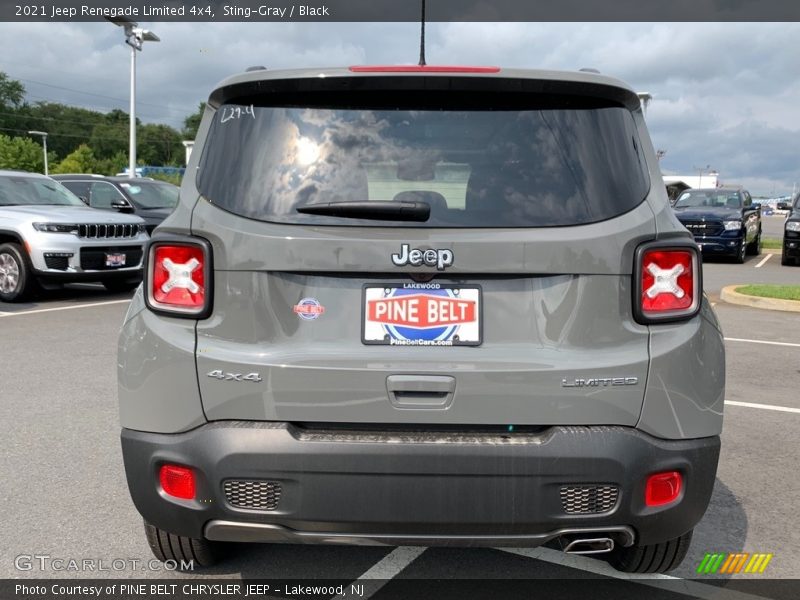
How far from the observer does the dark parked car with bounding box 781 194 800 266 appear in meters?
19.3

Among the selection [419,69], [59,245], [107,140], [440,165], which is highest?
[107,140]

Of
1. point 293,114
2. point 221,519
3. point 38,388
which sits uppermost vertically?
point 293,114

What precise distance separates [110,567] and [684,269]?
241 centimetres

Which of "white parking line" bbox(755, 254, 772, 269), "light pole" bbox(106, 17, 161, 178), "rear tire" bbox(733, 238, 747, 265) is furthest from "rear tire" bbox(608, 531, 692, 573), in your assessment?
"light pole" bbox(106, 17, 161, 178)

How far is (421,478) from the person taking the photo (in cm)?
247

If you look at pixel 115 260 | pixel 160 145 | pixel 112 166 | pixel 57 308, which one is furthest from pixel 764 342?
pixel 160 145

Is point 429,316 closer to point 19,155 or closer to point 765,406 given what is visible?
point 765,406

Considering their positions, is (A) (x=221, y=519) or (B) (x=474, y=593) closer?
(A) (x=221, y=519)

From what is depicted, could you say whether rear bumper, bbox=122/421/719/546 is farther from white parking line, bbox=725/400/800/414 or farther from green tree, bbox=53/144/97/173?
green tree, bbox=53/144/97/173

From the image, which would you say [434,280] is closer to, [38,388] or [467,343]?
[467,343]

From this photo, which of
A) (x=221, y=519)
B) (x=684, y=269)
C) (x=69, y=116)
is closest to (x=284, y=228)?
(x=221, y=519)

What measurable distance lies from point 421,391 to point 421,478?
26cm

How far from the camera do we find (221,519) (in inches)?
103

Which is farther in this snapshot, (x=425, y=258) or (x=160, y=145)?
(x=160, y=145)
